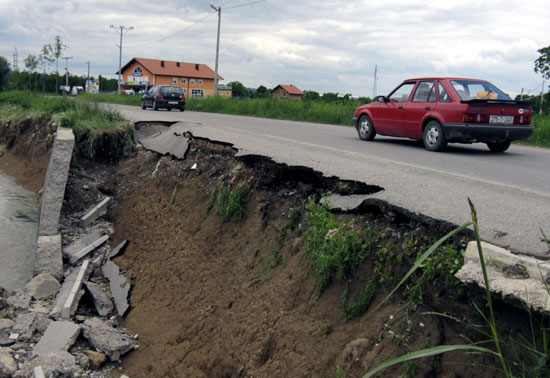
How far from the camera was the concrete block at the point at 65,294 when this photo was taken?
572cm

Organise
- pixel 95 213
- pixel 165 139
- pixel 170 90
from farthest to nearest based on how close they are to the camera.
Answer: pixel 170 90, pixel 165 139, pixel 95 213

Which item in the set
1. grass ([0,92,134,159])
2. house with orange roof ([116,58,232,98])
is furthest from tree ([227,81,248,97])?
grass ([0,92,134,159])

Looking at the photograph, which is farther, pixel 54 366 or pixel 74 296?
pixel 74 296

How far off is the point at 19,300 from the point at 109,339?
1.65 meters

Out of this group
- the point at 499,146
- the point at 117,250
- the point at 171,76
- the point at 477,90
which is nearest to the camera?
the point at 117,250

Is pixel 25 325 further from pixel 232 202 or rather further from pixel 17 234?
pixel 17 234

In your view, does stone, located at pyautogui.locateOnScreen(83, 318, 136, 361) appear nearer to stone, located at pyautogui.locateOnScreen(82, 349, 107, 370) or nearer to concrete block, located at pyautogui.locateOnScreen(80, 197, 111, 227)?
stone, located at pyautogui.locateOnScreen(82, 349, 107, 370)

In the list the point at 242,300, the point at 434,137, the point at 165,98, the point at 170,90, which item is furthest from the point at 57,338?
the point at 170,90

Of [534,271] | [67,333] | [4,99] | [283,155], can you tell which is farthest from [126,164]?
[4,99]

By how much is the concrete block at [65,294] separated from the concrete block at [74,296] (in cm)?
2

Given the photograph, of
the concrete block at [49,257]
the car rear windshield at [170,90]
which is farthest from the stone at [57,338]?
the car rear windshield at [170,90]

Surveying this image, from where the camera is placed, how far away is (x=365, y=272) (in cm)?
351

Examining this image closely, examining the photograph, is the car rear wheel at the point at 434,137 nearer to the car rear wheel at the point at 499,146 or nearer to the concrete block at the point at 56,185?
the car rear wheel at the point at 499,146

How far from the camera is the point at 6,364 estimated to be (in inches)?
176
